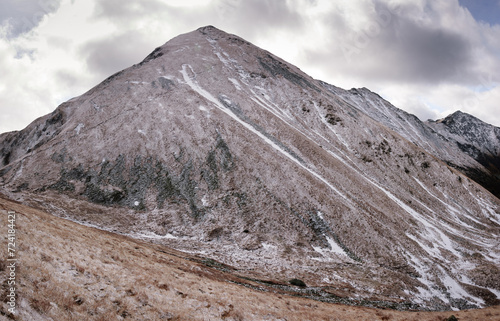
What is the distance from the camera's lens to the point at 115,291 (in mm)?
15836

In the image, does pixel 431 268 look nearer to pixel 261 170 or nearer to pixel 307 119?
pixel 261 170

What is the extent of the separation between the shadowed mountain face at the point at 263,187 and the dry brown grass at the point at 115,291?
1351 cm

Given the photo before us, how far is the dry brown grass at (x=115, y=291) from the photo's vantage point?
13172mm

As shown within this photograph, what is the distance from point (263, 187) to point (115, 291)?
44727 millimetres

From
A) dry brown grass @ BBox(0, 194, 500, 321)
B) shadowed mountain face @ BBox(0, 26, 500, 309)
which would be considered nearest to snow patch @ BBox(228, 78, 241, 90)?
shadowed mountain face @ BBox(0, 26, 500, 309)

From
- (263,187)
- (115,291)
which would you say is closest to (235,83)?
(263,187)

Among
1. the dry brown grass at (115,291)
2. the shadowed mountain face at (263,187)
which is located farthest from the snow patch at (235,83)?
the dry brown grass at (115,291)

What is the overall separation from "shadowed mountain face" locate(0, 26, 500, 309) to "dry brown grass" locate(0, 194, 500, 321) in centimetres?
1351

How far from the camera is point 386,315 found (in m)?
22.2

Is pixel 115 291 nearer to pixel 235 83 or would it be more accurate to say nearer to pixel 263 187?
A: pixel 263 187

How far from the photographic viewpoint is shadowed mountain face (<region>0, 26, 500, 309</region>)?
44250mm

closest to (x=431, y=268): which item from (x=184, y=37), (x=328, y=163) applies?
(x=328, y=163)

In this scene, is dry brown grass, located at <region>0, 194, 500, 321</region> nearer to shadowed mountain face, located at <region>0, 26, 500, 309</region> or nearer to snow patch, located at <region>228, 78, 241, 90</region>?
shadowed mountain face, located at <region>0, 26, 500, 309</region>

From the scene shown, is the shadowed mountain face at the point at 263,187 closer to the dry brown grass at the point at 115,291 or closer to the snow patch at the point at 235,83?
the snow patch at the point at 235,83
